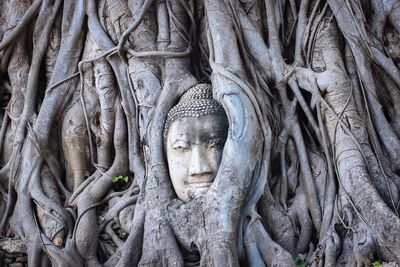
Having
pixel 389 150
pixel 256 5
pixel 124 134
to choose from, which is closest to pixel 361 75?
pixel 389 150

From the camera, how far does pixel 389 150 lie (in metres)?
4.29

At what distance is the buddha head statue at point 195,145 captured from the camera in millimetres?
4375

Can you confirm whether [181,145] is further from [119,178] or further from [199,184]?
[119,178]

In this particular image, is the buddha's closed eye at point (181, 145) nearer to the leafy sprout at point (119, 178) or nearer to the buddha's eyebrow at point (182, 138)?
the buddha's eyebrow at point (182, 138)

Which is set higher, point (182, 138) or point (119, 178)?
point (182, 138)

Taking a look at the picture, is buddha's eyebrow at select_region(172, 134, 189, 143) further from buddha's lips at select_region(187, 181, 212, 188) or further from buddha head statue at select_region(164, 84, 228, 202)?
buddha's lips at select_region(187, 181, 212, 188)

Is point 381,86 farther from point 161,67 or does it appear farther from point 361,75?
point 161,67

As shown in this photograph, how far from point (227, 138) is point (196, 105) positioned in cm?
32

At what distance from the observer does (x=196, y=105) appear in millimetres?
4484

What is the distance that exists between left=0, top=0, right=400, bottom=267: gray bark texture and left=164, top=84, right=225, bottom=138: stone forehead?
0.25 feet

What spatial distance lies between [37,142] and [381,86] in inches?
98.0

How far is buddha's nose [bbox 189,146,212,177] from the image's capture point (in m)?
4.34

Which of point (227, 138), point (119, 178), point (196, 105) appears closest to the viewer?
point (227, 138)

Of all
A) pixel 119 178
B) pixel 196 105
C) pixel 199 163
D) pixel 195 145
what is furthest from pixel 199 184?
pixel 119 178
